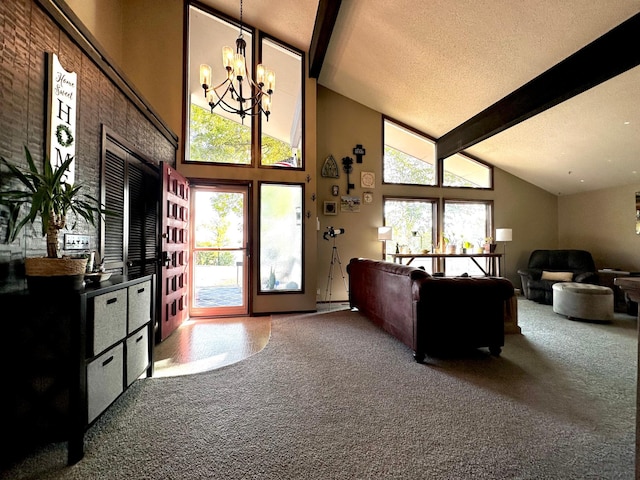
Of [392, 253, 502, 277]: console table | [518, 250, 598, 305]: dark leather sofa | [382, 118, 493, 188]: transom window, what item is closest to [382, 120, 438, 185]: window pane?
[382, 118, 493, 188]: transom window

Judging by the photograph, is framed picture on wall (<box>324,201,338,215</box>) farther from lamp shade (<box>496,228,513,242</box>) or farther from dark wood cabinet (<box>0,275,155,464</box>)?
dark wood cabinet (<box>0,275,155,464</box>)

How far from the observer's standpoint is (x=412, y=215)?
5.71m

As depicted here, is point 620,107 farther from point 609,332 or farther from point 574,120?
point 609,332

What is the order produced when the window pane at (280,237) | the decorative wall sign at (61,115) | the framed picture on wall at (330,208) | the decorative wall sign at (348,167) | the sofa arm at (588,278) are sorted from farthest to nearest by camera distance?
the decorative wall sign at (348,167) < the framed picture on wall at (330,208) < the sofa arm at (588,278) < the window pane at (280,237) < the decorative wall sign at (61,115)

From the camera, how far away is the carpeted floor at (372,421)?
135 cm

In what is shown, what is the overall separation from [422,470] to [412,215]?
190 inches

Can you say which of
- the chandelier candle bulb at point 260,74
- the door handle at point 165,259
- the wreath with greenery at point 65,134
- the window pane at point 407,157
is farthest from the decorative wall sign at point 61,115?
the window pane at point 407,157

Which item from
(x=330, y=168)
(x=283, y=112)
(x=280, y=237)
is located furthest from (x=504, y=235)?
(x=283, y=112)

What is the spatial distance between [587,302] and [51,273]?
550cm

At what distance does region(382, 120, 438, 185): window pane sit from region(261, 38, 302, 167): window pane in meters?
1.83

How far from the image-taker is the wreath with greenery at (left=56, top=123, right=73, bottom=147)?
1725 mm

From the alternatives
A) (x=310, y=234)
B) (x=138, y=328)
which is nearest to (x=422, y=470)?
(x=138, y=328)

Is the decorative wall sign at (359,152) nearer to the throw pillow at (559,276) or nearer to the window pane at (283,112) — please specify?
the window pane at (283,112)

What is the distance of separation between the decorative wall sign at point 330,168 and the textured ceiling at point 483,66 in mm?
1233
